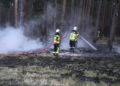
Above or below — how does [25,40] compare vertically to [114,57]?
above

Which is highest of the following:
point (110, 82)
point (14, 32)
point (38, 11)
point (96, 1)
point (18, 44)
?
point (96, 1)

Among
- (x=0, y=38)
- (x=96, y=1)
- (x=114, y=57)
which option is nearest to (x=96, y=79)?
(x=114, y=57)

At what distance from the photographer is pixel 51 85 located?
6035 mm

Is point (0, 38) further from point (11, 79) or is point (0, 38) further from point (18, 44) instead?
point (11, 79)

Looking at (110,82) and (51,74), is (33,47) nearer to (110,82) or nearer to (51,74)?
(51,74)

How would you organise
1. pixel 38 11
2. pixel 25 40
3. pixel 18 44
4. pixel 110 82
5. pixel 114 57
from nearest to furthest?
pixel 110 82 < pixel 114 57 < pixel 18 44 < pixel 25 40 < pixel 38 11

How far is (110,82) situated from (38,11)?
2098cm

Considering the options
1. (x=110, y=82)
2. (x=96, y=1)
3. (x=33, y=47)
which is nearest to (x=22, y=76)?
(x=110, y=82)

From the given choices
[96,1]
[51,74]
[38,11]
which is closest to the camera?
[51,74]

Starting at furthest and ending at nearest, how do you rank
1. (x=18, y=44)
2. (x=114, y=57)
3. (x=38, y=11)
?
(x=38, y=11) → (x=18, y=44) → (x=114, y=57)

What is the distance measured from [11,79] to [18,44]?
28.1ft

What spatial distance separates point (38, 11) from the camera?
26234 mm

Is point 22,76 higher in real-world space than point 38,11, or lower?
lower

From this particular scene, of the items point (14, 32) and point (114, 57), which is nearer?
point (114, 57)
